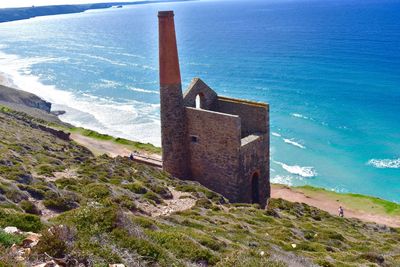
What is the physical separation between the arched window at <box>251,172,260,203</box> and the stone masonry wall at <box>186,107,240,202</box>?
6.84 feet

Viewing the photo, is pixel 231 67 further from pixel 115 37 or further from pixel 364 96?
pixel 115 37

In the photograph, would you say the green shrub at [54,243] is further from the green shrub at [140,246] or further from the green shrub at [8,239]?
the green shrub at [140,246]

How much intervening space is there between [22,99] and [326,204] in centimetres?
4869

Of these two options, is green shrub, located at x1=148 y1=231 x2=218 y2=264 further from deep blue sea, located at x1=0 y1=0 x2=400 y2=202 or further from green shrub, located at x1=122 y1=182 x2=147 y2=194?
deep blue sea, located at x1=0 y1=0 x2=400 y2=202

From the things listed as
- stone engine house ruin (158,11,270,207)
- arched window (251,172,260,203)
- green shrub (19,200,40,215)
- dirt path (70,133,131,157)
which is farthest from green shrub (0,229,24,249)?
dirt path (70,133,131,157)

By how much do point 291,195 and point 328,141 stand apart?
799 inches

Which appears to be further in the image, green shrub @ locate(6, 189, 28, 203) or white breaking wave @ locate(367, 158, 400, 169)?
white breaking wave @ locate(367, 158, 400, 169)

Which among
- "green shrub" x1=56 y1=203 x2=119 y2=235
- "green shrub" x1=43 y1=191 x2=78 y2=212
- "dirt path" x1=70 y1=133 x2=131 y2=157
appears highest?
"green shrub" x1=56 y1=203 x2=119 y2=235

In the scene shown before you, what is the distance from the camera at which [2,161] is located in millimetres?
20500

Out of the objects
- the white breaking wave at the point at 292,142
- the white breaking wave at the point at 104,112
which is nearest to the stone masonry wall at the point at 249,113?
the white breaking wave at the point at 104,112

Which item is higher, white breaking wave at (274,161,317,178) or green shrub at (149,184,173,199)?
green shrub at (149,184,173,199)

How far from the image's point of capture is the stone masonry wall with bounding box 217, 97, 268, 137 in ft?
85.5

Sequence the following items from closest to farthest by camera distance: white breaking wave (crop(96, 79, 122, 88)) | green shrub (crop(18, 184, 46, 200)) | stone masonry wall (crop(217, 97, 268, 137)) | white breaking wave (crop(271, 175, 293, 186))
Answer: green shrub (crop(18, 184, 46, 200)), stone masonry wall (crop(217, 97, 268, 137)), white breaking wave (crop(271, 175, 293, 186)), white breaking wave (crop(96, 79, 122, 88))

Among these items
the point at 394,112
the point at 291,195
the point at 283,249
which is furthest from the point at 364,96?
the point at 283,249
